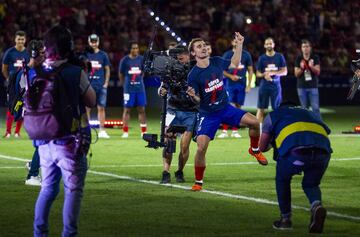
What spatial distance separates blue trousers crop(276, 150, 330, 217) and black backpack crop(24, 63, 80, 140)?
2707 millimetres

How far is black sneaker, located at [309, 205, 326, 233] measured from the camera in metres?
11.5

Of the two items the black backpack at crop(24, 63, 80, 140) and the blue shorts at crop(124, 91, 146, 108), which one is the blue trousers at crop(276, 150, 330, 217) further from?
the blue shorts at crop(124, 91, 146, 108)

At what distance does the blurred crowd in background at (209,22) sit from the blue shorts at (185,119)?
1623cm

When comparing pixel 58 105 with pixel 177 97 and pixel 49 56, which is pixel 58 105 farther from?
pixel 177 97

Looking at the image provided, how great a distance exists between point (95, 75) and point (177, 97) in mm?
8839

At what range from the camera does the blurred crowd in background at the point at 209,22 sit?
3403cm

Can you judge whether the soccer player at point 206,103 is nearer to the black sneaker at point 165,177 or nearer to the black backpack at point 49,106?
the black sneaker at point 165,177

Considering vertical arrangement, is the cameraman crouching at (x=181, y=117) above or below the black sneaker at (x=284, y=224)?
above

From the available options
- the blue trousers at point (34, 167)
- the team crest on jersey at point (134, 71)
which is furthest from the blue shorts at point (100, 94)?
the blue trousers at point (34, 167)

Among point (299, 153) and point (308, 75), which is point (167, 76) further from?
point (308, 75)

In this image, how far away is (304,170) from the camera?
11852 millimetres

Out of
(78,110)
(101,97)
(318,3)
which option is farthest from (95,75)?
(318,3)

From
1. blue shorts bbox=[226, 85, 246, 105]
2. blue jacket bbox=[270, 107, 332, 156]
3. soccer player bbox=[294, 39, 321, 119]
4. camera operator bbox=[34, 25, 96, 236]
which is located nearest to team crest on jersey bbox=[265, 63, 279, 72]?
soccer player bbox=[294, 39, 321, 119]

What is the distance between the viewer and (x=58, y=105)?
10242 mm
